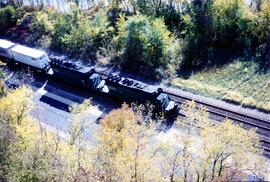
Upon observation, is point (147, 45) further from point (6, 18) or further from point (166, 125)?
point (6, 18)

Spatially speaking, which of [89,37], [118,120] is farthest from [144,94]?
[89,37]

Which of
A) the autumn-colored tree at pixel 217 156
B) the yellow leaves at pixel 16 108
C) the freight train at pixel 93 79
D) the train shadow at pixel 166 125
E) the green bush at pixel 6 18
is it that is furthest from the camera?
the green bush at pixel 6 18

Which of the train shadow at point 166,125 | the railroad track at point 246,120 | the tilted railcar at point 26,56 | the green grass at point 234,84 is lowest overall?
the train shadow at point 166,125

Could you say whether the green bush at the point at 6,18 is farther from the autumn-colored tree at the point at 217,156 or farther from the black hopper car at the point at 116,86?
the autumn-colored tree at the point at 217,156

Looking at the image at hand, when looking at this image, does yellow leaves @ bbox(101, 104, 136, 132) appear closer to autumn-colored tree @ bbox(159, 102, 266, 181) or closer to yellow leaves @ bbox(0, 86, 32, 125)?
autumn-colored tree @ bbox(159, 102, 266, 181)

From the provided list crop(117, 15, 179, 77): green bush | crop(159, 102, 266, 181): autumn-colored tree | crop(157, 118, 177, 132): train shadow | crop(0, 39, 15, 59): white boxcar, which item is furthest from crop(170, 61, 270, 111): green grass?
crop(0, 39, 15, 59): white boxcar

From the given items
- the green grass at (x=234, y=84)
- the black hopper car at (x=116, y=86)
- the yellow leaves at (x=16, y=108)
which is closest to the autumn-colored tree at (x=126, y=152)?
the black hopper car at (x=116, y=86)

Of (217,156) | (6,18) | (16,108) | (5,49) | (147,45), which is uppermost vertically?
(147,45)
